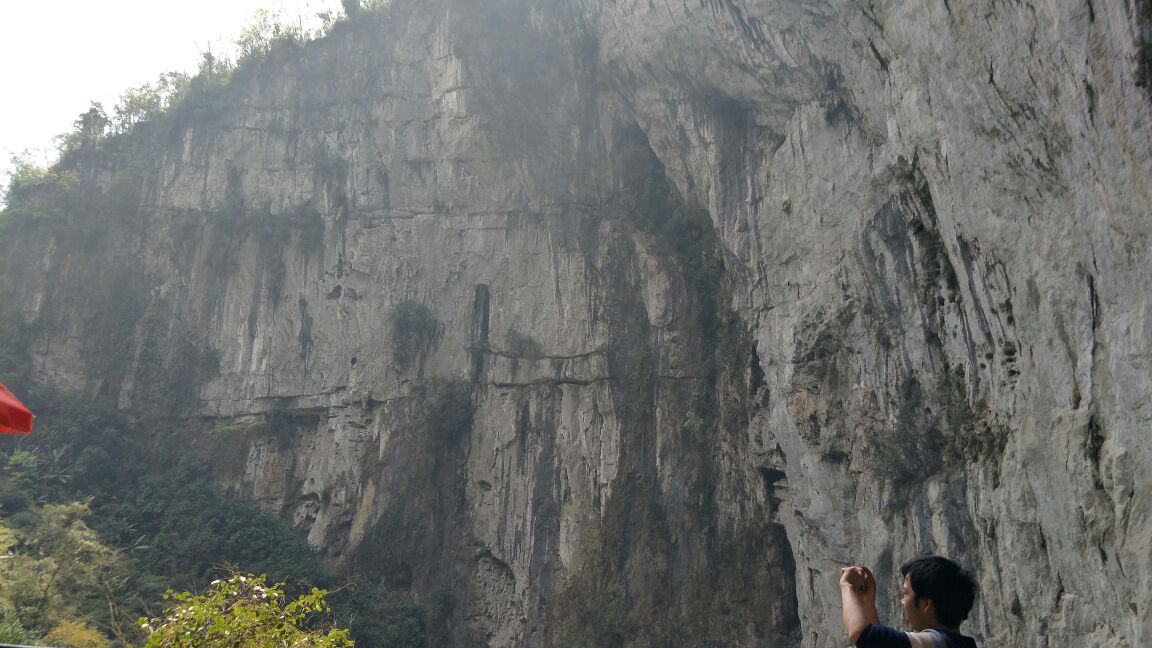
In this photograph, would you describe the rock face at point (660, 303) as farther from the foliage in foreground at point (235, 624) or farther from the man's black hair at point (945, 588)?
the foliage in foreground at point (235, 624)

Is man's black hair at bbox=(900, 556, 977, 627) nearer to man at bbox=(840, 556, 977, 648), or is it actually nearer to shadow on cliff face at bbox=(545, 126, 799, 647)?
man at bbox=(840, 556, 977, 648)

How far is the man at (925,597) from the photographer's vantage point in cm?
277

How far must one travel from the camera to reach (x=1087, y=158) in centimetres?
580

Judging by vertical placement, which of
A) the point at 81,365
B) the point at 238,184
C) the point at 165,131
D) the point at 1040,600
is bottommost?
the point at 1040,600

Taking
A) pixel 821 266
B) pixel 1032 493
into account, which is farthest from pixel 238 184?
pixel 1032 493

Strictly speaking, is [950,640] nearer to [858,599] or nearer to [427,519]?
[858,599]

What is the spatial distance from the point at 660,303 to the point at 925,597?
54.5 ft

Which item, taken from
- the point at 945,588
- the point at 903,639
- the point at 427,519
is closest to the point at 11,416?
the point at 903,639

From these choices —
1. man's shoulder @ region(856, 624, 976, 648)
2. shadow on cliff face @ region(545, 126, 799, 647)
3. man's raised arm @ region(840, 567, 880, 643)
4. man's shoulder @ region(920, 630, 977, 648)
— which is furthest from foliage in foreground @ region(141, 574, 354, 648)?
shadow on cliff face @ region(545, 126, 799, 647)

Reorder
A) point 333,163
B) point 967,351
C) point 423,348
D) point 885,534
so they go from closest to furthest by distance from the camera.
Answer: point 967,351
point 885,534
point 423,348
point 333,163

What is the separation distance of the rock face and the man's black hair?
3.49 meters

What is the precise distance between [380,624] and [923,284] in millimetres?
14004

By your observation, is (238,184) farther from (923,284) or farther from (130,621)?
→ (923,284)

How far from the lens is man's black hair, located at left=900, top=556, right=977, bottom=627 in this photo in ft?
9.22
